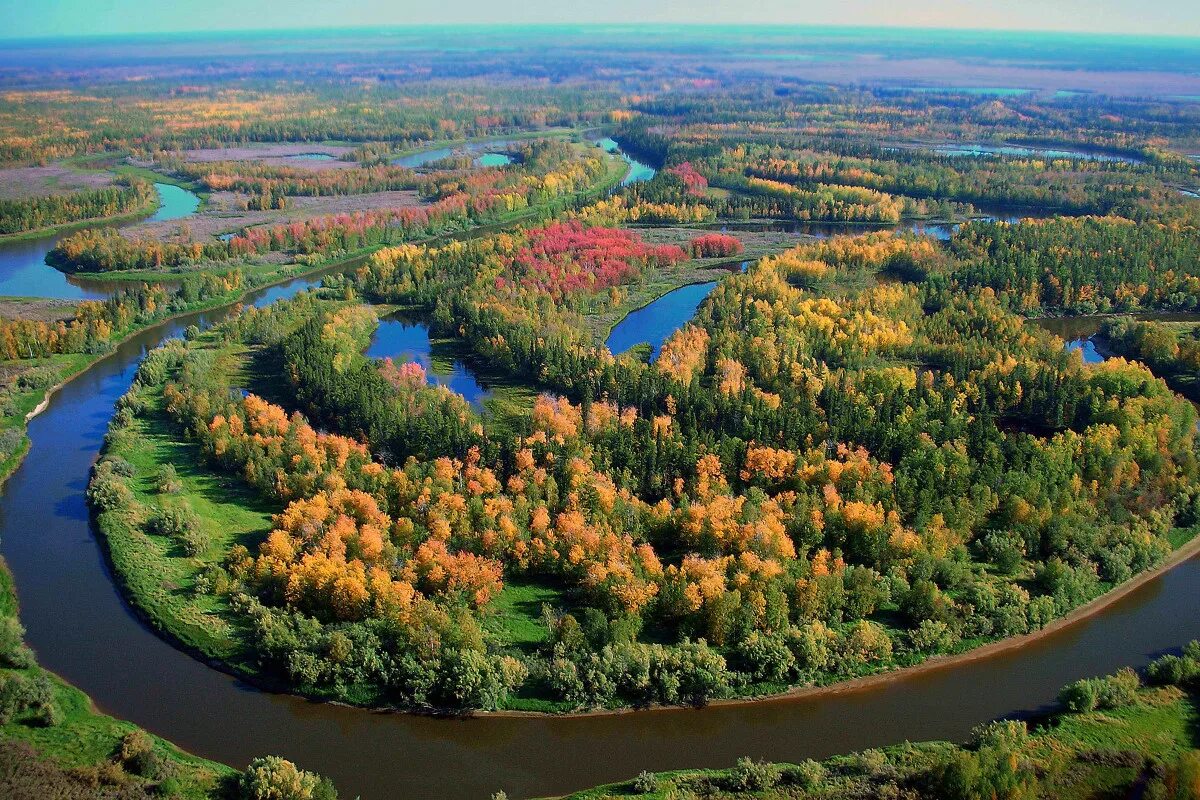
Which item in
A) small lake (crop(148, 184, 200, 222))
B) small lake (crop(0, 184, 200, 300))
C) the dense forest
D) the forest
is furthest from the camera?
small lake (crop(148, 184, 200, 222))

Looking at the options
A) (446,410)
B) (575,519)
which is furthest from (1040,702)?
(446,410)

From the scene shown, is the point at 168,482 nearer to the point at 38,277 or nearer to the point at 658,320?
the point at 658,320

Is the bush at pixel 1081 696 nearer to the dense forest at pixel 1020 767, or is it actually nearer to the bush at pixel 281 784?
the dense forest at pixel 1020 767

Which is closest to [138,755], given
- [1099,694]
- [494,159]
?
[1099,694]

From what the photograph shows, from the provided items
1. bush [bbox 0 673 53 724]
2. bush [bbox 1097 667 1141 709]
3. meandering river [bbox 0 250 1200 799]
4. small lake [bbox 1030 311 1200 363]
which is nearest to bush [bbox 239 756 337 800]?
meandering river [bbox 0 250 1200 799]

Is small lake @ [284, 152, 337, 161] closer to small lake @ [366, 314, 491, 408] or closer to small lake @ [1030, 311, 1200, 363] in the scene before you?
small lake @ [366, 314, 491, 408]

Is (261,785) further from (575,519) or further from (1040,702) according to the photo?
(1040,702)
